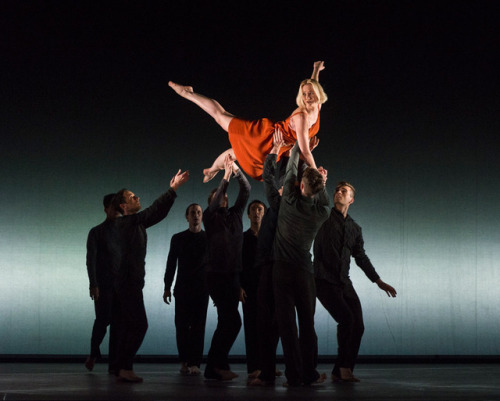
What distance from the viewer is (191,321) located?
4965mm

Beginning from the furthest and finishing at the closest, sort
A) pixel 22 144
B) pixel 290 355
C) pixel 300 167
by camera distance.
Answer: pixel 22 144
pixel 300 167
pixel 290 355

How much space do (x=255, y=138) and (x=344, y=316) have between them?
1.26m

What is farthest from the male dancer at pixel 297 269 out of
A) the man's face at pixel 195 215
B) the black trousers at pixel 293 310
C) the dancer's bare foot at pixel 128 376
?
the man's face at pixel 195 215

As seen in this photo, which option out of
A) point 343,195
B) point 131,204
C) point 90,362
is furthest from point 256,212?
point 90,362

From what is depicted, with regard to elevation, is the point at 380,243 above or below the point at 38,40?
below

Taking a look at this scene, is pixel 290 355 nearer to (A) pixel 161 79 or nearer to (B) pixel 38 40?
(A) pixel 161 79

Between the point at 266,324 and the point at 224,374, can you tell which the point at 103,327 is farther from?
the point at 266,324

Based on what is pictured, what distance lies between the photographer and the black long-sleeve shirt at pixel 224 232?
14.4 ft

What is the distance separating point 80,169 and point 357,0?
126 inches

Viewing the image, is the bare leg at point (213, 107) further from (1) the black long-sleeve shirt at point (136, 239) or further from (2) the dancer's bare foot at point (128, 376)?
(2) the dancer's bare foot at point (128, 376)

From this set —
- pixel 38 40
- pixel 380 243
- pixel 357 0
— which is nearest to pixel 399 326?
pixel 380 243

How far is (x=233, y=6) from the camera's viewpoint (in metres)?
6.73

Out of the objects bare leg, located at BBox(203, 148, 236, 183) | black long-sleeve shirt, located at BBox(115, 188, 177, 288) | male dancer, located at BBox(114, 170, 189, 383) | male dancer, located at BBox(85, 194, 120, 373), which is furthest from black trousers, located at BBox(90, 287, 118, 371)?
bare leg, located at BBox(203, 148, 236, 183)

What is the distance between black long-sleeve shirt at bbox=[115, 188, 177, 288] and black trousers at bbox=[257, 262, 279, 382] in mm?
742
